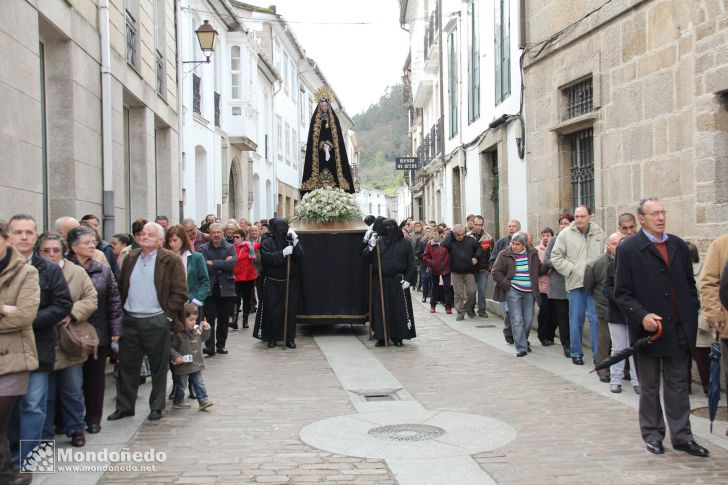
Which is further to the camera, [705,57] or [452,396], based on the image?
[705,57]

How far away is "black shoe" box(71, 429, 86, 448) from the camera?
5840mm

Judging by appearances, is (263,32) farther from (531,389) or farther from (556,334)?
(531,389)

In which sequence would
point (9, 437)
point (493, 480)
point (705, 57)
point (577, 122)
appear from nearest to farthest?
point (493, 480) < point (9, 437) < point (705, 57) < point (577, 122)

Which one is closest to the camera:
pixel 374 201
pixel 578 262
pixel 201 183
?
pixel 578 262

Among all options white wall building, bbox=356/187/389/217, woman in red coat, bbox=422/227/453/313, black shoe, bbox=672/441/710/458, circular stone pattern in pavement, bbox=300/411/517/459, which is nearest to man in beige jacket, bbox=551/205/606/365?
circular stone pattern in pavement, bbox=300/411/517/459

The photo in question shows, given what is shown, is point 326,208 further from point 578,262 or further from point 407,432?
point 407,432

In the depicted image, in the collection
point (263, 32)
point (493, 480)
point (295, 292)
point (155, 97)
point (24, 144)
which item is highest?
point (263, 32)

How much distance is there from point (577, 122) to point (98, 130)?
721 centimetres

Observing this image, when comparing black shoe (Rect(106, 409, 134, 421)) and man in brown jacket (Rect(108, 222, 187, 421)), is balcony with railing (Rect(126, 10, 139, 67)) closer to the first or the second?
man in brown jacket (Rect(108, 222, 187, 421))

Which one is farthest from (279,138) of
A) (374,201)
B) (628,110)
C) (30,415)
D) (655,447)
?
(374,201)

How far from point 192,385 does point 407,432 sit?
2189mm

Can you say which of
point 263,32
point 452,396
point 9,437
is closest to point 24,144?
point 9,437

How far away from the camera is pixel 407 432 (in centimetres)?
613

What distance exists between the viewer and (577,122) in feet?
37.6
